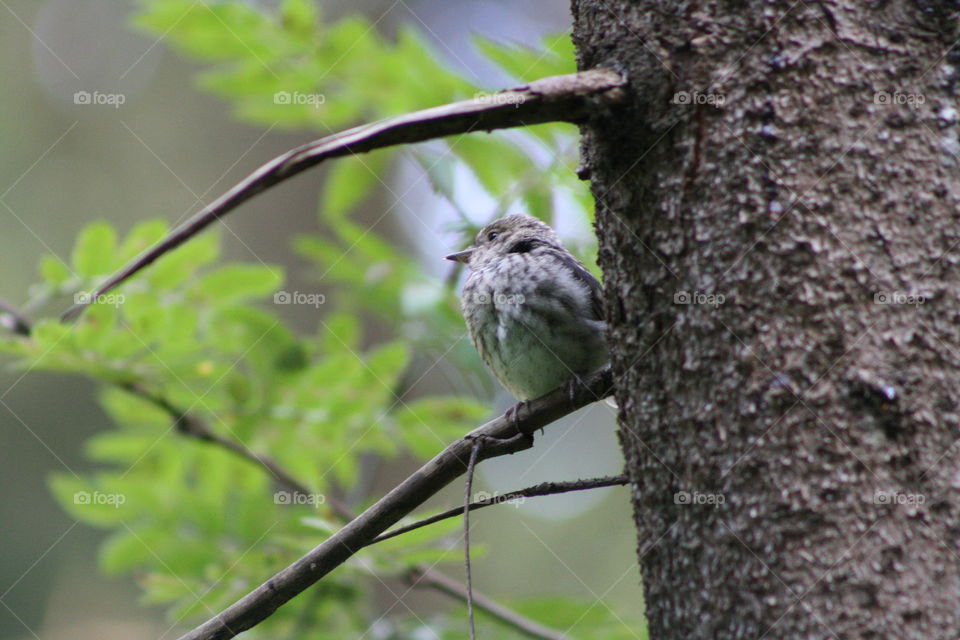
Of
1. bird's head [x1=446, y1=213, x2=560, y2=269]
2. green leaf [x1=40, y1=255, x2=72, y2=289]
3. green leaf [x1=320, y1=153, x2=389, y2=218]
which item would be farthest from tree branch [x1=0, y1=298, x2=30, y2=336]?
bird's head [x1=446, y1=213, x2=560, y2=269]

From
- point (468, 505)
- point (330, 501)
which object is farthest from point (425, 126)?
point (330, 501)

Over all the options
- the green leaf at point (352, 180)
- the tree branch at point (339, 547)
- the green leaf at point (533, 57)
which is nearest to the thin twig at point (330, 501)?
the green leaf at point (352, 180)

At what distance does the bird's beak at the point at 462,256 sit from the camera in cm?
479

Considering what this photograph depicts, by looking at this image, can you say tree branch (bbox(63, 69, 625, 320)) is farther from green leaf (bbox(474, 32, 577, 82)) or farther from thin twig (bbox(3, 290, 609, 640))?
thin twig (bbox(3, 290, 609, 640))

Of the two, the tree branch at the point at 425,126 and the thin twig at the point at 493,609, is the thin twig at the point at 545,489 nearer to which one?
the tree branch at the point at 425,126

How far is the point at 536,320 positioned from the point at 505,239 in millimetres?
769

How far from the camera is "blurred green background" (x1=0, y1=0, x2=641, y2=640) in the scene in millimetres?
8516

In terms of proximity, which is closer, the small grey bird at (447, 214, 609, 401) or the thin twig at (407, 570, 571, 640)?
the thin twig at (407, 570, 571, 640)

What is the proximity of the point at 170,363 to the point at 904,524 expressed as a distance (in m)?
3.43

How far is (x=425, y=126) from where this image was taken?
1.44 m

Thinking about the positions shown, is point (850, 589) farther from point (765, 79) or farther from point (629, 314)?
point (765, 79)

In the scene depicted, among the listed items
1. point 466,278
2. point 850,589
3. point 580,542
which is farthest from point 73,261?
point 580,542

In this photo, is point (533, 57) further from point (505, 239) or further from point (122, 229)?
point (122, 229)

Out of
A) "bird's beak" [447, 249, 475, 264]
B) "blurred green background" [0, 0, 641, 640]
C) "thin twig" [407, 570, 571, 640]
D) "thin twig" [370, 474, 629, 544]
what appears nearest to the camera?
"thin twig" [370, 474, 629, 544]
